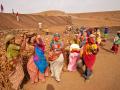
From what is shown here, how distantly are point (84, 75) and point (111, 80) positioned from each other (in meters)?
0.99

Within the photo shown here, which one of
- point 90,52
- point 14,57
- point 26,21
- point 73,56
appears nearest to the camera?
point 14,57

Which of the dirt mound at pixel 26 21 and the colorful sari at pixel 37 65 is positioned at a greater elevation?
the colorful sari at pixel 37 65

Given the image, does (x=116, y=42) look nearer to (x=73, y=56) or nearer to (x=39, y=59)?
(x=73, y=56)

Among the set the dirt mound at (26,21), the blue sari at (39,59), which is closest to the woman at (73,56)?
the blue sari at (39,59)

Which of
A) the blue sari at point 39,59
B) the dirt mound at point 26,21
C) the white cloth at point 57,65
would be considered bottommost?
the dirt mound at point 26,21

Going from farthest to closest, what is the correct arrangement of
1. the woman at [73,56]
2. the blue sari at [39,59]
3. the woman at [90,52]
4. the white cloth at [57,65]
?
1. the woman at [73,56]
2. the white cloth at [57,65]
3. the woman at [90,52]
4. the blue sari at [39,59]

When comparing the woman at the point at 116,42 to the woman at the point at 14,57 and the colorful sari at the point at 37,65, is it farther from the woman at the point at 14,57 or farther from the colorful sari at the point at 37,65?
the woman at the point at 14,57

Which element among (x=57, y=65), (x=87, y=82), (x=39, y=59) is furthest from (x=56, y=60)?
(x=87, y=82)

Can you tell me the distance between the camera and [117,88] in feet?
22.9

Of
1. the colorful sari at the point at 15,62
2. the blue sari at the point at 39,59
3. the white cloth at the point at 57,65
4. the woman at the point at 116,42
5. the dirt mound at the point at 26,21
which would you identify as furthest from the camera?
the dirt mound at the point at 26,21

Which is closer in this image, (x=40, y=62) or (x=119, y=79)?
(x=40, y=62)

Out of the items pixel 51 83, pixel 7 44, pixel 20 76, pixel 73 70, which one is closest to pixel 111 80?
pixel 73 70

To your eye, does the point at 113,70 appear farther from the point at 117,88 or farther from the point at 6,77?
the point at 6,77

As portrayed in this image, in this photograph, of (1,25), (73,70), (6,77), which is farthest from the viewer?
(1,25)
